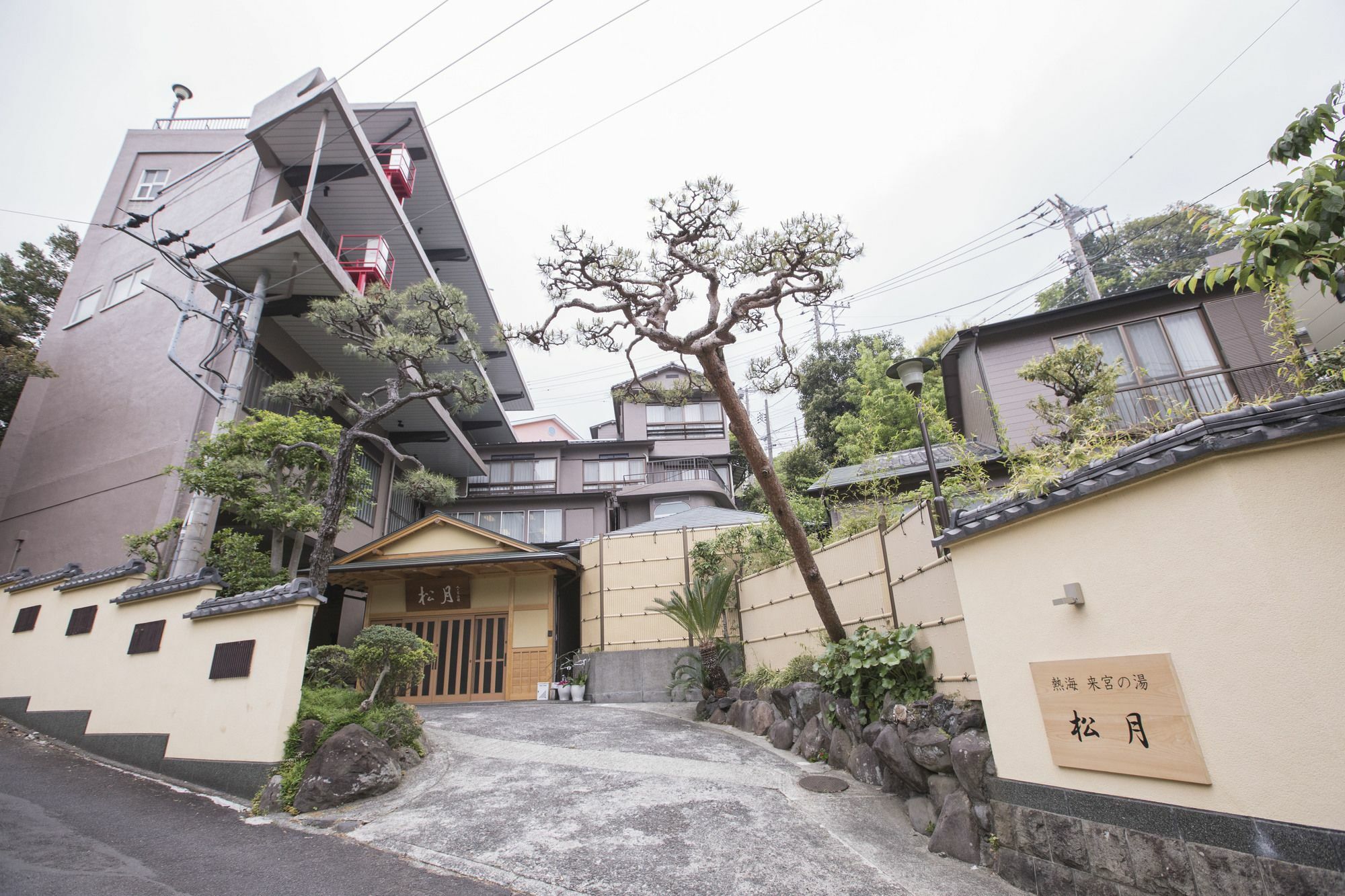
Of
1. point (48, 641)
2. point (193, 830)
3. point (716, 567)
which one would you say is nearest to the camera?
Answer: point (193, 830)

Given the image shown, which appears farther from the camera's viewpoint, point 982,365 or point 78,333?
point 78,333

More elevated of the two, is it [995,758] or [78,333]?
[78,333]

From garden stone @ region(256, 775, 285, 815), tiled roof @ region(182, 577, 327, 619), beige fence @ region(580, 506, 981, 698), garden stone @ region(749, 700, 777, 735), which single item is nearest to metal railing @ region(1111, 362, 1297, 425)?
beige fence @ region(580, 506, 981, 698)

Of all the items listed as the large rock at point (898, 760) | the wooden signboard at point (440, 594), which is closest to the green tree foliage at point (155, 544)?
the wooden signboard at point (440, 594)

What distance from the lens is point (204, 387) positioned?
1056cm

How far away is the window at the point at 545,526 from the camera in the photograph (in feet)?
70.3

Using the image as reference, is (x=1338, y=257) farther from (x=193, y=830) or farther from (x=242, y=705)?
(x=242, y=705)

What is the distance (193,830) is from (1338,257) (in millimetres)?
8476

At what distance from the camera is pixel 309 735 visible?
6129 mm

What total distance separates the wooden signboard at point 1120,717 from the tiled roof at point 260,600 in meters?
6.30

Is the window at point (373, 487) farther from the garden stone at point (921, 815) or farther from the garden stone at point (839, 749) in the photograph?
the garden stone at point (921, 815)

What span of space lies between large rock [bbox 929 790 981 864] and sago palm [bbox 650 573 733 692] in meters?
5.82

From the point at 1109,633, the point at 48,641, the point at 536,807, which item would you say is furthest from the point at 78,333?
the point at 1109,633

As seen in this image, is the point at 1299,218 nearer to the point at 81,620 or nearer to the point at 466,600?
the point at 81,620
